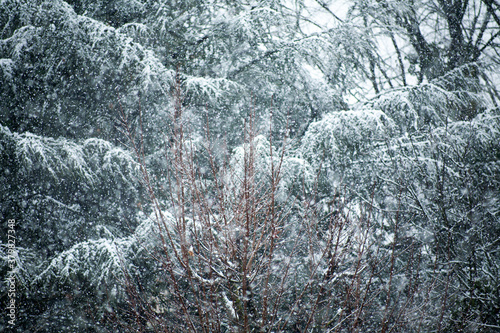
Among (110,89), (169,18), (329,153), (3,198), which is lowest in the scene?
(3,198)

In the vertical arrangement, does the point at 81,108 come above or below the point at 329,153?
above

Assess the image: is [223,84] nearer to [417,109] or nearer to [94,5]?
[94,5]

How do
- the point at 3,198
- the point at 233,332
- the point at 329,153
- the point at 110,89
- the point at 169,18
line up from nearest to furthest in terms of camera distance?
1. the point at 233,332
2. the point at 3,198
3. the point at 329,153
4. the point at 110,89
5. the point at 169,18

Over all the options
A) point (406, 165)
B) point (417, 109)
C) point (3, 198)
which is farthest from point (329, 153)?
point (3, 198)

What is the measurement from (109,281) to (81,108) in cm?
331

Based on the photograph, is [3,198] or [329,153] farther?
[329,153]

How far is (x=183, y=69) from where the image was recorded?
7.09 metres

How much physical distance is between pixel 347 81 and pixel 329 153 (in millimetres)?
2687

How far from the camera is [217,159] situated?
631 centimetres

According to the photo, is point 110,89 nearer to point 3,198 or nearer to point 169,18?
point 169,18

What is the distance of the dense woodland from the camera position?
4348 millimetres

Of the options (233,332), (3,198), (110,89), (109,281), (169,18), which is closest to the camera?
(233,332)

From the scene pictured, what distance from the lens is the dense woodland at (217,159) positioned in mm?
4348

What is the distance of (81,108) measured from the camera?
6.05 metres
